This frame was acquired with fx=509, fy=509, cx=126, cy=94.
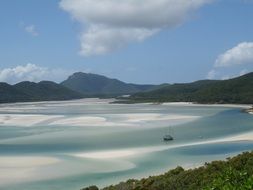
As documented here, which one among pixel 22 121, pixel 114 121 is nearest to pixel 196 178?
pixel 114 121

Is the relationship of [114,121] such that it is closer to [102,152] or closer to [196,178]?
[102,152]

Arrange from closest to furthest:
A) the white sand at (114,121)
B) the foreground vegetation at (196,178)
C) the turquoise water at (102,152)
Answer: the foreground vegetation at (196,178) → the turquoise water at (102,152) → the white sand at (114,121)

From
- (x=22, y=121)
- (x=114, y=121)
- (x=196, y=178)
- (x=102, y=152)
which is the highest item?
(x=22, y=121)

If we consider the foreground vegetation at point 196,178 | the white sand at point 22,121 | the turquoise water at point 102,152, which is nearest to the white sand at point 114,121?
the white sand at point 22,121

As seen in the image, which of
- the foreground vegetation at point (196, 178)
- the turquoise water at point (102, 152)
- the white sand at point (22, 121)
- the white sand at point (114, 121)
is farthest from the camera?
the white sand at point (22, 121)

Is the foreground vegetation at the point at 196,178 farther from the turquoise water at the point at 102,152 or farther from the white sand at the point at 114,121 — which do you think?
the white sand at the point at 114,121

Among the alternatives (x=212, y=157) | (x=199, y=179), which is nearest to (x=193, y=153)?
(x=212, y=157)

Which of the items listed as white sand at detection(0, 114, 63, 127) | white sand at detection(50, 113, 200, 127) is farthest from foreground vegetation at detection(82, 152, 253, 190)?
white sand at detection(0, 114, 63, 127)

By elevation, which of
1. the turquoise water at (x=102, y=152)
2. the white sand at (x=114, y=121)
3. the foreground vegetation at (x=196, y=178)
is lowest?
the turquoise water at (x=102, y=152)

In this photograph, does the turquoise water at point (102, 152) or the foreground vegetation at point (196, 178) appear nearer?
the foreground vegetation at point (196, 178)

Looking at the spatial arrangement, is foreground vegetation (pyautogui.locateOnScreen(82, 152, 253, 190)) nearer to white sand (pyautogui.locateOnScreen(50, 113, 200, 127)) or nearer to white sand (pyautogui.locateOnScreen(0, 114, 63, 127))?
white sand (pyautogui.locateOnScreen(50, 113, 200, 127))

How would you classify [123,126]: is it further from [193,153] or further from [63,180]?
[63,180]
